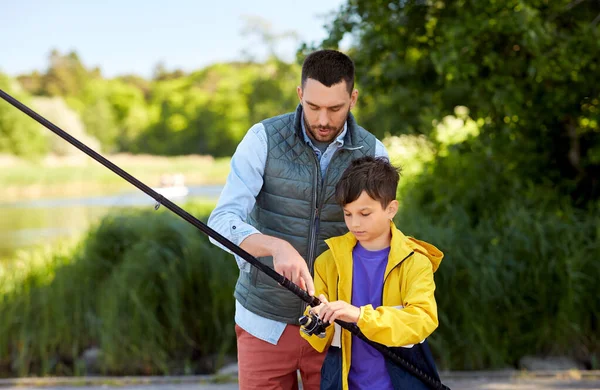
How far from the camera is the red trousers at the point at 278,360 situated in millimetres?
2523

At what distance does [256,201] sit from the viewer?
2566mm

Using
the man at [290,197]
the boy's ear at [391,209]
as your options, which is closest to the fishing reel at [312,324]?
the man at [290,197]

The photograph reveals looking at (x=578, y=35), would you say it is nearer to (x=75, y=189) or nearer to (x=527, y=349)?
(x=527, y=349)

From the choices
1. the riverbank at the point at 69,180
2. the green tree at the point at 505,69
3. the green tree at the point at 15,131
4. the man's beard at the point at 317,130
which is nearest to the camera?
the man's beard at the point at 317,130

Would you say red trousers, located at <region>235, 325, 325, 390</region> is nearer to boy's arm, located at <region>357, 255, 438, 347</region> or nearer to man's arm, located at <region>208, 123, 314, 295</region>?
man's arm, located at <region>208, 123, 314, 295</region>

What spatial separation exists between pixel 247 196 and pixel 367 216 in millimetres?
404

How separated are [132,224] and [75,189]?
31.8 m

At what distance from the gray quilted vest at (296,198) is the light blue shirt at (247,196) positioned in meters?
0.03

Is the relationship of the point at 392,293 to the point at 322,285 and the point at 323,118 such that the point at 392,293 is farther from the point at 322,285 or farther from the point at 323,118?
the point at 323,118

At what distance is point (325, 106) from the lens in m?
2.32

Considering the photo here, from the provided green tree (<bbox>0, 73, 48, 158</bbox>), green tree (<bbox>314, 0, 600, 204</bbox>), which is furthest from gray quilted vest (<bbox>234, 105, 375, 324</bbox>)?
green tree (<bbox>0, 73, 48, 158</bbox>)

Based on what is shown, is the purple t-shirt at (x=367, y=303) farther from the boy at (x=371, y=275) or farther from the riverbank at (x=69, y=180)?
the riverbank at (x=69, y=180)

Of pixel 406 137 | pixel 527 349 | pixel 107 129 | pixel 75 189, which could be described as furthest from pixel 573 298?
pixel 107 129

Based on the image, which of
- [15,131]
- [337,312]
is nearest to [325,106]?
[337,312]
